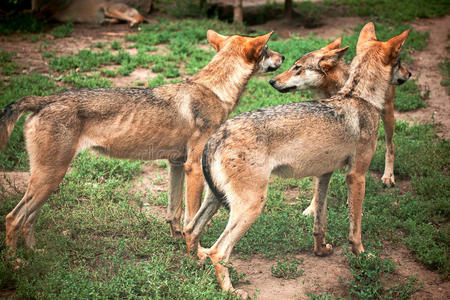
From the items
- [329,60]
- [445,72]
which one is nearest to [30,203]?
[329,60]

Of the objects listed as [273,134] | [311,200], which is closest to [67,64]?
[311,200]

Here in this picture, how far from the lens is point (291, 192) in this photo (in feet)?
20.8

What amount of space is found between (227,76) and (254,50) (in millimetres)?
435

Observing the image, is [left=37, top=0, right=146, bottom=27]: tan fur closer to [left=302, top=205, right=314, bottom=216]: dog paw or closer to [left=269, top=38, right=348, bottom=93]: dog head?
[left=269, top=38, right=348, bottom=93]: dog head

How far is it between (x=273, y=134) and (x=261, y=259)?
61.5 inches

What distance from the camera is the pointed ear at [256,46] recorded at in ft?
16.5

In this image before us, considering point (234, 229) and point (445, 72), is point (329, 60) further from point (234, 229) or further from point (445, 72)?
point (445, 72)

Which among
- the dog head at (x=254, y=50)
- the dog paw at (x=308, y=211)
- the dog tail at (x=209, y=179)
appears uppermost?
the dog head at (x=254, y=50)

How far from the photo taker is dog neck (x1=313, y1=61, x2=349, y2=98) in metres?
5.39

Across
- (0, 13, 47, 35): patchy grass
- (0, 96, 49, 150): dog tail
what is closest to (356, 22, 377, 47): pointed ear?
(0, 96, 49, 150): dog tail

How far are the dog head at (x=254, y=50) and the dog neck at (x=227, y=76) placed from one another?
0.15 feet

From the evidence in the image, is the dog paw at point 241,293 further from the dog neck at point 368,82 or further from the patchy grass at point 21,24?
the patchy grass at point 21,24

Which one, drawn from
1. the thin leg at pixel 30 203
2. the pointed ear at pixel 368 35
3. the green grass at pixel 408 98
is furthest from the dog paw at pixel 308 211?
the green grass at pixel 408 98

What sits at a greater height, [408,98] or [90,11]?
[90,11]
